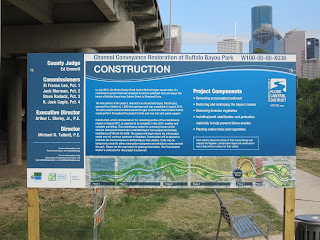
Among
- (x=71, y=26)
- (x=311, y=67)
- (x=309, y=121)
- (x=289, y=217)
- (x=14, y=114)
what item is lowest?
(x=289, y=217)

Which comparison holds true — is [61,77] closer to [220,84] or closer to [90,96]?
[90,96]

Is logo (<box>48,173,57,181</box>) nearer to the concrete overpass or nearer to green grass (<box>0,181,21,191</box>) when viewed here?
green grass (<box>0,181,21,191</box>)

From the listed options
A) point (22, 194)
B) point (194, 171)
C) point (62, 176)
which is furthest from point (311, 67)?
point (62, 176)

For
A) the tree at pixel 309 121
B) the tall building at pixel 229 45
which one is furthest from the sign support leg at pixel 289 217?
the tall building at pixel 229 45

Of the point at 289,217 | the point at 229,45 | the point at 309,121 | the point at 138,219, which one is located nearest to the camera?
the point at 289,217

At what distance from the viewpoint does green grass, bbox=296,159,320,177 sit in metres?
13.9

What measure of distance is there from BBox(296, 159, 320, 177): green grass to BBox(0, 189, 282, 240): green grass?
5.23 metres

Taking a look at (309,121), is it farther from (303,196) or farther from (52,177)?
(52,177)

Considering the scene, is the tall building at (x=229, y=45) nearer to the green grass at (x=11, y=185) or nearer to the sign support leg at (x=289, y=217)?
the green grass at (x=11, y=185)

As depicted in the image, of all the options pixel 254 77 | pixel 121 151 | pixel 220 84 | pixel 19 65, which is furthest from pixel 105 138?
pixel 19 65

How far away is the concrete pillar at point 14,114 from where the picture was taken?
17.0 m

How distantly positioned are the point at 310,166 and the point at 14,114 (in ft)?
37.9

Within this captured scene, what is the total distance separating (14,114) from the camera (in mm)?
17141

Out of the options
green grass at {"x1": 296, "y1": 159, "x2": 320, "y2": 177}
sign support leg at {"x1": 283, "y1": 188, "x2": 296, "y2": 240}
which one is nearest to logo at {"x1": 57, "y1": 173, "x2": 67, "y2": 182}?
sign support leg at {"x1": 283, "y1": 188, "x2": 296, "y2": 240}
